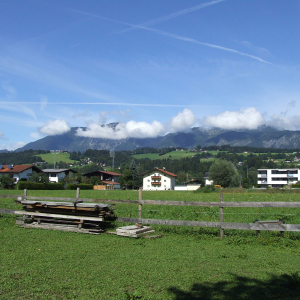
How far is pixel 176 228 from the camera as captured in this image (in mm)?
12891

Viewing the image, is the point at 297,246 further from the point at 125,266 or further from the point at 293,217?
the point at 293,217

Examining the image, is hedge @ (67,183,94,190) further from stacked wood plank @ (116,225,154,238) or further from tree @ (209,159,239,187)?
stacked wood plank @ (116,225,154,238)

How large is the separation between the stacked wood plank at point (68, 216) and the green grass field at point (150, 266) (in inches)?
32.9

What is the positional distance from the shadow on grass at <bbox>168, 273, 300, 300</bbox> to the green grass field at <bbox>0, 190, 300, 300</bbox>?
15 millimetres

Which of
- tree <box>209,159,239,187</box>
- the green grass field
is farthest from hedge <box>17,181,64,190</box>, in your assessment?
the green grass field

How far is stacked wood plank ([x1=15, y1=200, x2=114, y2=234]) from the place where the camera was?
40.4ft

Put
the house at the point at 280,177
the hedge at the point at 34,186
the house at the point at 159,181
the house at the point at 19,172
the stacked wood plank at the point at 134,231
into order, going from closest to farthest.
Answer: the stacked wood plank at the point at 134,231, the hedge at the point at 34,186, the house at the point at 19,172, the house at the point at 159,181, the house at the point at 280,177

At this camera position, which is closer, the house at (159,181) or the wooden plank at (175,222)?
the wooden plank at (175,222)

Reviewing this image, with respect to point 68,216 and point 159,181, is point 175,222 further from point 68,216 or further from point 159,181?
point 159,181

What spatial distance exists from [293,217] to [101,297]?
13.8 m

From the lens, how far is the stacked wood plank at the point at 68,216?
12328mm

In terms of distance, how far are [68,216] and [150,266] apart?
21.9 ft

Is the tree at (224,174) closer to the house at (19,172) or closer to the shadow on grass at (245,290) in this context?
the house at (19,172)

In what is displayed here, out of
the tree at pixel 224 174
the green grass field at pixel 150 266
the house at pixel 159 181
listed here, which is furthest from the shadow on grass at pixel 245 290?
the house at pixel 159 181
